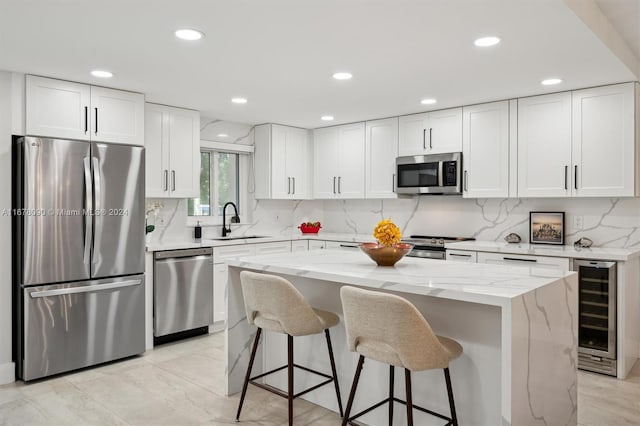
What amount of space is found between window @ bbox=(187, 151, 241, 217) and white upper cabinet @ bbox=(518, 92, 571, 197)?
3.26 meters

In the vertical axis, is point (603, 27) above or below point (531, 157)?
above

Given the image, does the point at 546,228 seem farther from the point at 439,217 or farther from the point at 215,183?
the point at 215,183

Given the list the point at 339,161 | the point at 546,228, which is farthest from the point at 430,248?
the point at 339,161

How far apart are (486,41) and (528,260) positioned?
6.49ft

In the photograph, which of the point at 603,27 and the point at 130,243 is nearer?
the point at 603,27

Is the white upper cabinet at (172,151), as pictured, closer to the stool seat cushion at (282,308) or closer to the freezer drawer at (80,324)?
the freezer drawer at (80,324)

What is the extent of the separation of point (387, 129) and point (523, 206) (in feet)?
5.45

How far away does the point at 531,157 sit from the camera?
4312mm

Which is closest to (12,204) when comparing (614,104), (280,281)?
(280,281)

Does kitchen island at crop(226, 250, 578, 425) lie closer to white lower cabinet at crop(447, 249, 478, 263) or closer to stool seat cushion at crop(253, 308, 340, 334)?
stool seat cushion at crop(253, 308, 340, 334)

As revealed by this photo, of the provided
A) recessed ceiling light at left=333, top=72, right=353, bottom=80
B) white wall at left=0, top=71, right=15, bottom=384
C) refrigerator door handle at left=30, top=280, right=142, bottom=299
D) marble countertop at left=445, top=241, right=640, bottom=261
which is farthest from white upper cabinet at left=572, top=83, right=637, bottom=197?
white wall at left=0, top=71, right=15, bottom=384

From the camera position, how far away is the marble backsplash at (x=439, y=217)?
13.8ft

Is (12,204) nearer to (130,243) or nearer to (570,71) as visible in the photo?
(130,243)

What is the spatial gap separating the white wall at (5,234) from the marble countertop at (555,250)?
3634mm
